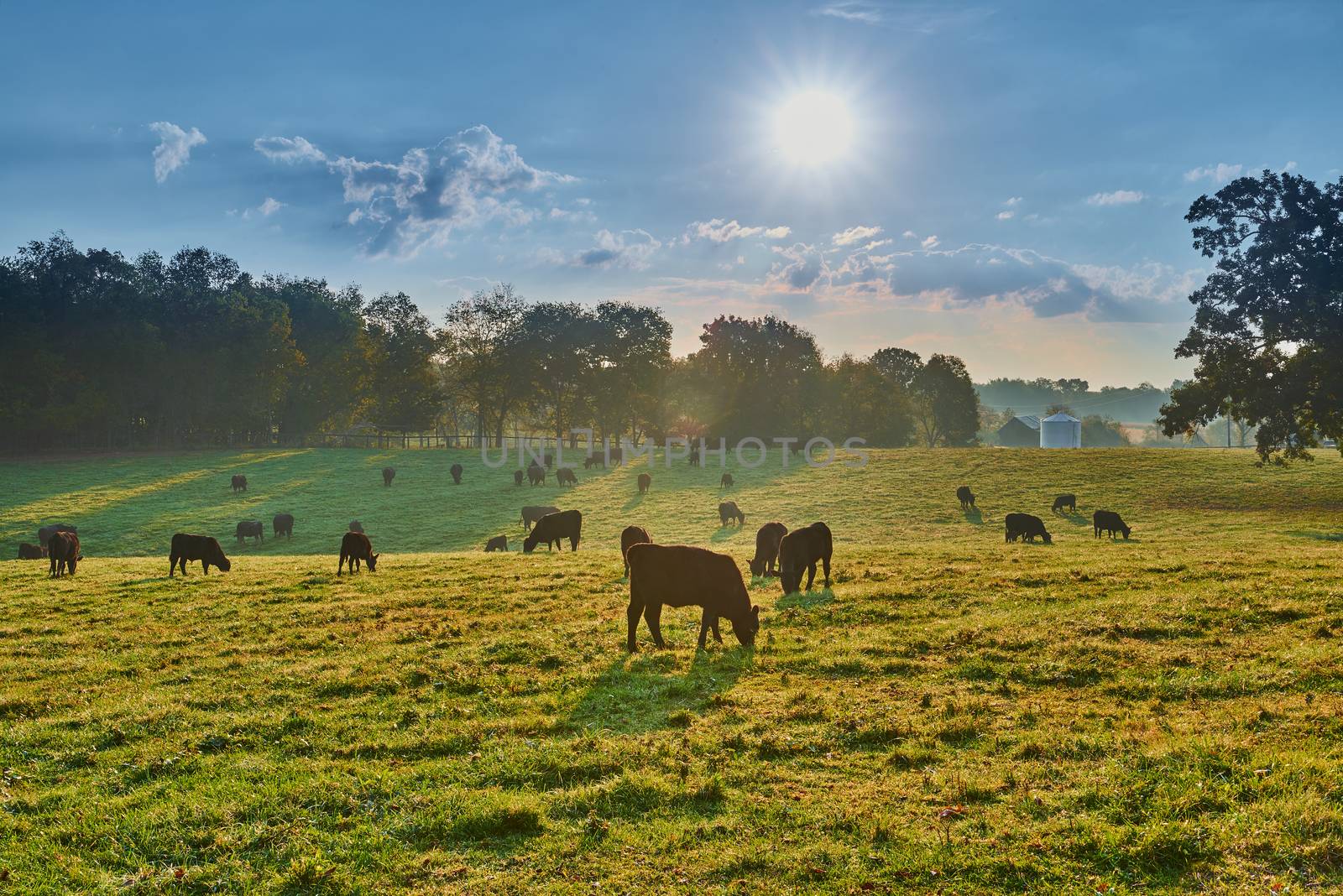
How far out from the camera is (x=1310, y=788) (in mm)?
6547

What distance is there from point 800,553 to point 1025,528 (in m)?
19.7

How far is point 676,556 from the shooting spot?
12531 millimetres

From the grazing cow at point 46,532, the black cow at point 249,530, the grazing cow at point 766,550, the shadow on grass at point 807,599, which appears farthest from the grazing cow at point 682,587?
the grazing cow at point 46,532

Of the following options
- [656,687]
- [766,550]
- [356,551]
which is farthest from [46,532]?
[656,687]

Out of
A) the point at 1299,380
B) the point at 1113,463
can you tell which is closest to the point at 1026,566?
the point at 1299,380

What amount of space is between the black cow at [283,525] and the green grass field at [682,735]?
21.0m

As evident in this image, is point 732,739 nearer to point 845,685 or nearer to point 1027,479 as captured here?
point 845,685

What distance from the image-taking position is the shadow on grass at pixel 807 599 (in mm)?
15719

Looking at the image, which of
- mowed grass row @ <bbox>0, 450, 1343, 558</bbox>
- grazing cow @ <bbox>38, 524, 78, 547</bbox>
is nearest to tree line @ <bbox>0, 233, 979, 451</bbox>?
mowed grass row @ <bbox>0, 450, 1343, 558</bbox>

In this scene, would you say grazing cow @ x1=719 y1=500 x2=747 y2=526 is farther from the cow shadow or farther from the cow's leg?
the cow's leg

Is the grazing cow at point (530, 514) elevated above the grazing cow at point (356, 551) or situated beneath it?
situated beneath

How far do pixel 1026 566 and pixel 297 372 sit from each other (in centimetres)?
9317

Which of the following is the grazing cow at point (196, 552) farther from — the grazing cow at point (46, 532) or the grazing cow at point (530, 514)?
the grazing cow at point (46, 532)

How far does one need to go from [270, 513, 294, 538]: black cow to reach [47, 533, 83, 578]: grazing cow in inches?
698
